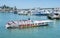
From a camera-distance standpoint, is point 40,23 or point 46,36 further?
point 40,23

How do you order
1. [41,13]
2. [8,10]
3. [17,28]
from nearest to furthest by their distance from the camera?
[17,28], [41,13], [8,10]

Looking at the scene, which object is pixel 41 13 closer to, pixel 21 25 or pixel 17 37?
pixel 21 25

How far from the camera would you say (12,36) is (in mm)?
9492

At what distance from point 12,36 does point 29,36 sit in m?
0.78

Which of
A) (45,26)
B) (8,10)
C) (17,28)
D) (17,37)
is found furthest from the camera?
(8,10)

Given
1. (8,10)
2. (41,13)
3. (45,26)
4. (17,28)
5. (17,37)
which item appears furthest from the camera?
(8,10)

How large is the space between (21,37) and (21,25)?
3258mm

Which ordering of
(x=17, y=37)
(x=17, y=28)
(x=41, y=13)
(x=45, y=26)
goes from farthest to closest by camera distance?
(x=41, y=13), (x=45, y=26), (x=17, y=28), (x=17, y=37)

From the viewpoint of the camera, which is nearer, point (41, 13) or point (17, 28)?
point (17, 28)

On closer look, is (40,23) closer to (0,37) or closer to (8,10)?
(0,37)

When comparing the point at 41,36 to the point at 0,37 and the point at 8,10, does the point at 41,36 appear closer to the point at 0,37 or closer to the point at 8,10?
the point at 0,37

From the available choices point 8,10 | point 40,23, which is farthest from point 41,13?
point 8,10

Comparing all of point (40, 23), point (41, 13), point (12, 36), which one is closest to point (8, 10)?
point (41, 13)

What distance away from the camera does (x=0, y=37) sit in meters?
9.23
